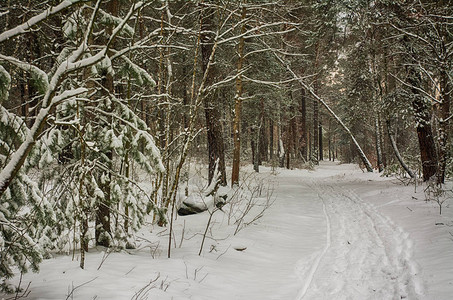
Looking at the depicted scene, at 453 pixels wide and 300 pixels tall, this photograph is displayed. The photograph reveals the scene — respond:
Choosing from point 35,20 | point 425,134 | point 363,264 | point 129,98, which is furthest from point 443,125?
point 35,20

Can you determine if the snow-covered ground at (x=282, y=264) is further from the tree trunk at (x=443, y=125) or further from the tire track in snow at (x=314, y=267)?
the tree trunk at (x=443, y=125)

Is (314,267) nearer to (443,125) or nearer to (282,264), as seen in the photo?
(282,264)

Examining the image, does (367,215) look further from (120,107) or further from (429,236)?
(120,107)

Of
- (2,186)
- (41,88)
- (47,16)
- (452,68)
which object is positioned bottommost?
(2,186)

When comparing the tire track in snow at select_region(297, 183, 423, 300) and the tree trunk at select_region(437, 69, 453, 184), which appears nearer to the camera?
the tire track in snow at select_region(297, 183, 423, 300)

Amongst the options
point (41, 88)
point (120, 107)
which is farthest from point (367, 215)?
point (41, 88)

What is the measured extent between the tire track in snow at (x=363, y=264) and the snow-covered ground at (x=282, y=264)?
0.01 m

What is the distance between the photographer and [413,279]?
423cm

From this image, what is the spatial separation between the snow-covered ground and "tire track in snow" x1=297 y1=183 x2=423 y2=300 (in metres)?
0.01

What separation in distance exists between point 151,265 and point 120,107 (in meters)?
2.36

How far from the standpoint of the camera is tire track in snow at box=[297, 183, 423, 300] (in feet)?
13.3

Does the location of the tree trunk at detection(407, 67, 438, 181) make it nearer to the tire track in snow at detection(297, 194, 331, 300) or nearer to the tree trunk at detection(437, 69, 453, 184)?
the tree trunk at detection(437, 69, 453, 184)

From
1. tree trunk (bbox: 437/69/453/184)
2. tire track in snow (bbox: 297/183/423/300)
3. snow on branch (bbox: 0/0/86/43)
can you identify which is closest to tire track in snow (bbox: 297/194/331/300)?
tire track in snow (bbox: 297/183/423/300)

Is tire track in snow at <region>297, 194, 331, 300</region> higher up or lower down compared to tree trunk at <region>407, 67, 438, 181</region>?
lower down
